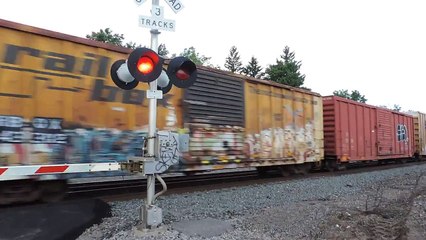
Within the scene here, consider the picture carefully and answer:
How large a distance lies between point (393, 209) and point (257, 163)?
17.3ft

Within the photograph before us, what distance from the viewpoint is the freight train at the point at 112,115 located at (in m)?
6.54

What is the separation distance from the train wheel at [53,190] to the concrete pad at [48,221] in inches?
77.0

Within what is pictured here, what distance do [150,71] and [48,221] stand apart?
2360 millimetres

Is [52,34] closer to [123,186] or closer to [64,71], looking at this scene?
[64,71]

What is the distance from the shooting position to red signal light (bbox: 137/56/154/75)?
4789 mm

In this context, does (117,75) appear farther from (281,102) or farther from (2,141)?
(281,102)

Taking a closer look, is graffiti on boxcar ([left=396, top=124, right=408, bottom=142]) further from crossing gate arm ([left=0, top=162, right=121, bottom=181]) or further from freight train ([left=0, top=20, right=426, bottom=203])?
crossing gate arm ([left=0, top=162, right=121, bottom=181])

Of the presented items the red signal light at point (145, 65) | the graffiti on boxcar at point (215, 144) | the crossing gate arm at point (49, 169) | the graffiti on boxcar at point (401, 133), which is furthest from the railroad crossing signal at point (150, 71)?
the graffiti on boxcar at point (401, 133)

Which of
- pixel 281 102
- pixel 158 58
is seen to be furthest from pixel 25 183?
pixel 281 102

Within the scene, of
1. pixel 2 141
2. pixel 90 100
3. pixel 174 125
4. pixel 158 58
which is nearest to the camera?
pixel 158 58

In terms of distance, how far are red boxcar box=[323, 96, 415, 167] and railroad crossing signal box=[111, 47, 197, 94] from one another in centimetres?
1147

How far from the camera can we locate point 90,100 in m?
7.50

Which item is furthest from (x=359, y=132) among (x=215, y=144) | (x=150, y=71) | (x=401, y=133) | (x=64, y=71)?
(x=150, y=71)

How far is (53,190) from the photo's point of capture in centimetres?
727
